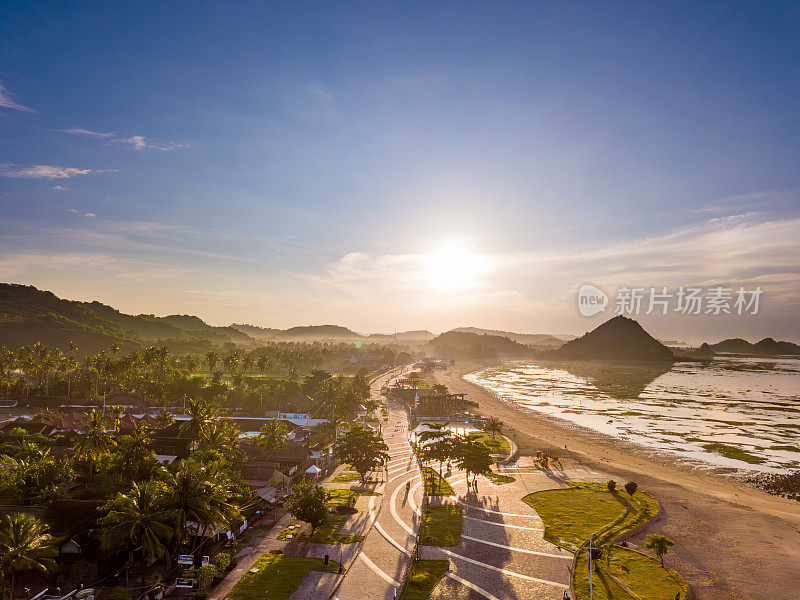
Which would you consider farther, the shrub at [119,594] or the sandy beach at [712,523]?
the sandy beach at [712,523]

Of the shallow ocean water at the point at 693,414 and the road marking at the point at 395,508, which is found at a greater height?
the shallow ocean water at the point at 693,414

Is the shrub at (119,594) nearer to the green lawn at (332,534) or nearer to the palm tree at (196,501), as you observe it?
the palm tree at (196,501)

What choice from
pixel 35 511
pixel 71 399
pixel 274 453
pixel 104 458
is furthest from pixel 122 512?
pixel 71 399

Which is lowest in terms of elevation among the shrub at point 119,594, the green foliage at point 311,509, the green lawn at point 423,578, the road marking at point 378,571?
the shrub at point 119,594

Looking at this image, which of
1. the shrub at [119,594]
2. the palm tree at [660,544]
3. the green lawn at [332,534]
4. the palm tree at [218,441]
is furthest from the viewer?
the palm tree at [218,441]

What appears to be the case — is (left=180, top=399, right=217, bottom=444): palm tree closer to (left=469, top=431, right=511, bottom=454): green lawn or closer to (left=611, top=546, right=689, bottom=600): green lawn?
(left=469, top=431, right=511, bottom=454): green lawn

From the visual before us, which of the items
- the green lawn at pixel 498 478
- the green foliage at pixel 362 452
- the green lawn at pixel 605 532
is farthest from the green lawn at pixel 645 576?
the green foliage at pixel 362 452
